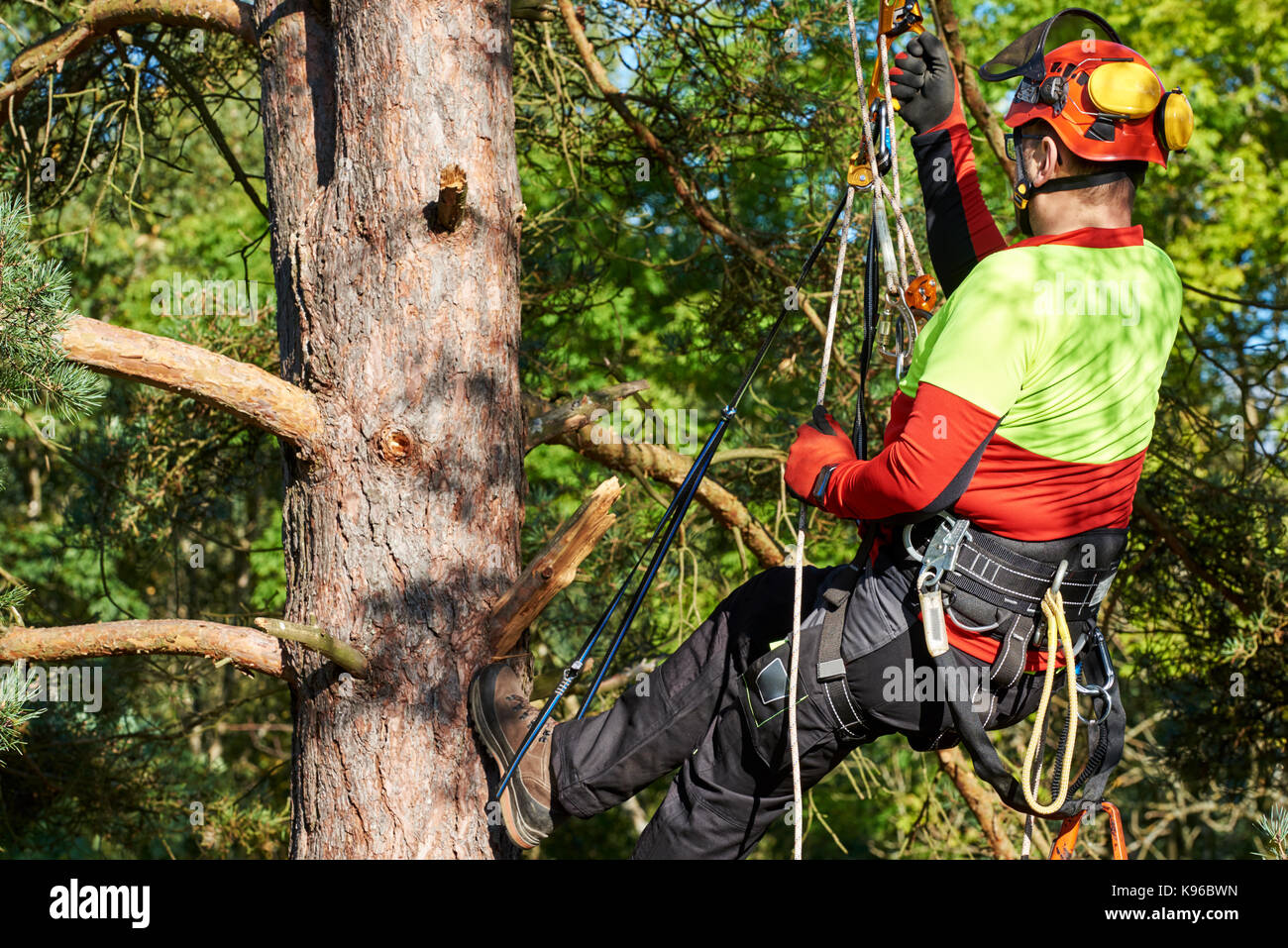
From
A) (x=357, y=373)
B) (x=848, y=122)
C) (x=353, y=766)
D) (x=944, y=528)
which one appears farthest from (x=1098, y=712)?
(x=848, y=122)

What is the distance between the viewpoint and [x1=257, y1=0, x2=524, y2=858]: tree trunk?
2547mm

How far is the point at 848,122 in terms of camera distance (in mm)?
4805

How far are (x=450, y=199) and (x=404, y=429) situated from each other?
55cm

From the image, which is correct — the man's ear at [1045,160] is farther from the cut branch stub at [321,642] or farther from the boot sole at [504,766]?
the cut branch stub at [321,642]

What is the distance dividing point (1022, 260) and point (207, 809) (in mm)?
4885

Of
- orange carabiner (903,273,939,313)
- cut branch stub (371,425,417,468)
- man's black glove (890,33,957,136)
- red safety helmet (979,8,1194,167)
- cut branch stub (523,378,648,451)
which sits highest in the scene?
man's black glove (890,33,957,136)

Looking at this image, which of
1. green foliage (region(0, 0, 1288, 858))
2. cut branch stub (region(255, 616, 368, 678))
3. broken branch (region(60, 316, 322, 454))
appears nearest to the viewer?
cut branch stub (region(255, 616, 368, 678))

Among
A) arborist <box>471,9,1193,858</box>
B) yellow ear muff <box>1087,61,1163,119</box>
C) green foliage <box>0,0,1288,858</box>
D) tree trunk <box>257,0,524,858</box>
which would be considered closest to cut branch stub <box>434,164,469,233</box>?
tree trunk <box>257,0,524,858</box>

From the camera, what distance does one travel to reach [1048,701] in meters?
2.34

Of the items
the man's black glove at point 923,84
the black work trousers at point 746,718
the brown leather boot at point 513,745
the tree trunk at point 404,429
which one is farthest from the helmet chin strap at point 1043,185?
the brown leather boot at point 513,745

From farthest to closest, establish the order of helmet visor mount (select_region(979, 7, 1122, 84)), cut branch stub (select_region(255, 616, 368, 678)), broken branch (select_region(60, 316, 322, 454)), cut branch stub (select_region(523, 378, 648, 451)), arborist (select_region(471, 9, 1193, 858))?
cut branch stub (select_region(523, 378, 648, 451)) < helmet visor mount (select_region(979, 7, 1122, 84)) < broken branch (select_region(60, 316, 322, 454)) < cut branch stub (select_region(255, 616, 368, 678)) < arborist (select_region(471, 9, 1193, 858))

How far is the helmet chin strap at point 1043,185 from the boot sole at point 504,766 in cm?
160

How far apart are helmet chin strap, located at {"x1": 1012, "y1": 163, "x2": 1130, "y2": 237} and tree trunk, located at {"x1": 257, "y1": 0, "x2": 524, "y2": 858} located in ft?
3.98

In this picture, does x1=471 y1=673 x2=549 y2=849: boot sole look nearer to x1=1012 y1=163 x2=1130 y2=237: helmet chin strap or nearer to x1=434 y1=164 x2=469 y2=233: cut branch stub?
x1=434 y1=164 x2=469 y2=233: cut branch stub
